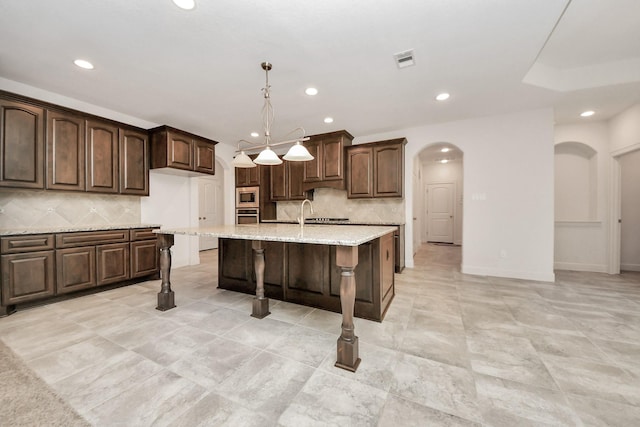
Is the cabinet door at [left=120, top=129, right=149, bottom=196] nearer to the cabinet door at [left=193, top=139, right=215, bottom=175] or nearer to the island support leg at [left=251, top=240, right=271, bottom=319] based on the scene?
the cabinet door at [left=193, top=139, right=215, bottom=175]

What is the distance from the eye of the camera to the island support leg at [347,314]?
166cm

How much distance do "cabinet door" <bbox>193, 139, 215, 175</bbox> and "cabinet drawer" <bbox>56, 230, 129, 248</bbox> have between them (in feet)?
4.99

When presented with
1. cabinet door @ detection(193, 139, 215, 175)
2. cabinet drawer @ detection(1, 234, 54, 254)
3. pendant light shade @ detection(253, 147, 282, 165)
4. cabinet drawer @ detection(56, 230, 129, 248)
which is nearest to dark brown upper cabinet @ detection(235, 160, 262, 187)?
cabinet door @ detection(193, 139, 215, 175)

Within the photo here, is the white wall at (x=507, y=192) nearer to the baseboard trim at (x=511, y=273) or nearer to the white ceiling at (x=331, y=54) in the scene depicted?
the baseboard trim at (x=511, y=273)

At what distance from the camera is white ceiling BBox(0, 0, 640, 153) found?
185cm

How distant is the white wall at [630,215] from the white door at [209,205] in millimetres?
8934

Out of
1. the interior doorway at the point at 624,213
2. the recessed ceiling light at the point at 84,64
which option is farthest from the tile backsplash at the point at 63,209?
the interior doorway at the point at 624,213

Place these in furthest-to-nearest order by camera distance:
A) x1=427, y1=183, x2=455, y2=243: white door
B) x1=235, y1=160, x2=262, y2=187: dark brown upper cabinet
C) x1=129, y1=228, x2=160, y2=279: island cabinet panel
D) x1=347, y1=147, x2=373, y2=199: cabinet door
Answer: x1=427, y1=183, x2=455, y2=243: white door → x1=235, y1=160, x2=262, y2=187: dark brown upper cabinet → x1=347, y1=147, x2=373, y2=199: cabinet door → x1=129, y1=228, x2=160, y2=279: island cabinet panel

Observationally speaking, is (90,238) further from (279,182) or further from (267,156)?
(279,182)

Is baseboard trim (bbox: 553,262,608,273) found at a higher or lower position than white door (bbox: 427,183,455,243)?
lower

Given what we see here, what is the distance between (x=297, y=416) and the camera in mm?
1259

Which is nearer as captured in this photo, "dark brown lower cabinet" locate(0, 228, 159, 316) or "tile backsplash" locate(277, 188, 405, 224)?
"dark brown lower cabinet" locate(0, 228, 159, 316)

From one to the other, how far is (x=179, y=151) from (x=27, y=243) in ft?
6.83

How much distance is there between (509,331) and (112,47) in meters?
4.39
